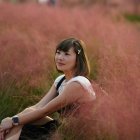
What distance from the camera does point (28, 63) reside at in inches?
246

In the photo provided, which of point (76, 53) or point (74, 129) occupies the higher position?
point (76, 53)

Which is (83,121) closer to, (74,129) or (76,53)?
(74,129)

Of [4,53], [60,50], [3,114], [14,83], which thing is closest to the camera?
[60,50]

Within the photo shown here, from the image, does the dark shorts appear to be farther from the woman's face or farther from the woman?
the woman's face

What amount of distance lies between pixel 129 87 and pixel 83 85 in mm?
313

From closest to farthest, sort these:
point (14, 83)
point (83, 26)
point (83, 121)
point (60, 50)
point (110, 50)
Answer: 1. point (83, 121)
2. point (60, 50)
3. point (14, 83)
4. point (110, 50)
5. point (83, 26)

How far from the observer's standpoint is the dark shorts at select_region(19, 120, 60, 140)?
464 centimetres

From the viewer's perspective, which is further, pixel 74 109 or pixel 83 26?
pixel 83 26

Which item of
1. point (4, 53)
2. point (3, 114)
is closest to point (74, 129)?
point (3, 114)

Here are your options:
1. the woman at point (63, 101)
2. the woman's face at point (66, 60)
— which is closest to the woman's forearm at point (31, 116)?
the woman at point (63, 101)

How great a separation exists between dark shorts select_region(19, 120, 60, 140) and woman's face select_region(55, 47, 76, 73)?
0.41m

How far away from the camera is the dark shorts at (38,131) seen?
4637 mm

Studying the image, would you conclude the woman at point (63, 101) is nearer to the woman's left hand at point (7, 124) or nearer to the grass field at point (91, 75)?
the woman's left hand at point (7, 124)

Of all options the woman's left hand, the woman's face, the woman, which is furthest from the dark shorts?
the woman's face
